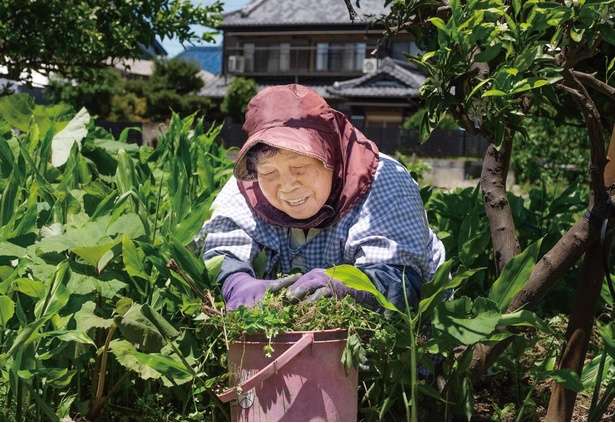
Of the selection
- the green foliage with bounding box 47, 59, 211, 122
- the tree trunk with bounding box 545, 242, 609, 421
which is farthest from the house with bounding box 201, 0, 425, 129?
the tree trunk with bounding box 545, 242, 609, 421

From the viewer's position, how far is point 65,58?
7.17 metres

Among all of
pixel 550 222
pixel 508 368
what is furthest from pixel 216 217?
pixel 550 222

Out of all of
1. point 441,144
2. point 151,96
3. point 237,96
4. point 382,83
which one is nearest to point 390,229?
point 441,144

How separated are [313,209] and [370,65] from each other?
33736mm

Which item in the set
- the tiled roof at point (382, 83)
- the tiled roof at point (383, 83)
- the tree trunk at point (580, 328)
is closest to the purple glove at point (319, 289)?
the tree trunk at point (580, 328)

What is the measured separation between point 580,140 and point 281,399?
14.2 metres

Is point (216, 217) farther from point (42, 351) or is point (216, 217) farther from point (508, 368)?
point (508, 368)

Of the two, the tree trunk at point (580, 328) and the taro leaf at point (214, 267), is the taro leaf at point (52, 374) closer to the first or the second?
the taro leaf at point (214, 267)

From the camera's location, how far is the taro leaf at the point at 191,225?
6.80ft

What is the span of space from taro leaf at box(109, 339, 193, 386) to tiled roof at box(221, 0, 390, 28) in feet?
109

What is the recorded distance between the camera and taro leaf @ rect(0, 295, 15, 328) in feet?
5.84

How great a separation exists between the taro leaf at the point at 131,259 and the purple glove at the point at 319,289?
33cm

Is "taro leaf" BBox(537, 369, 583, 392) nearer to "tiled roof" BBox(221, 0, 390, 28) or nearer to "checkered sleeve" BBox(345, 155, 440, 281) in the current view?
"checkered sleeve" BBox(345, 155, 440, 281)

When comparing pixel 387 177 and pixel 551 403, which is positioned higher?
pixel 387 177
